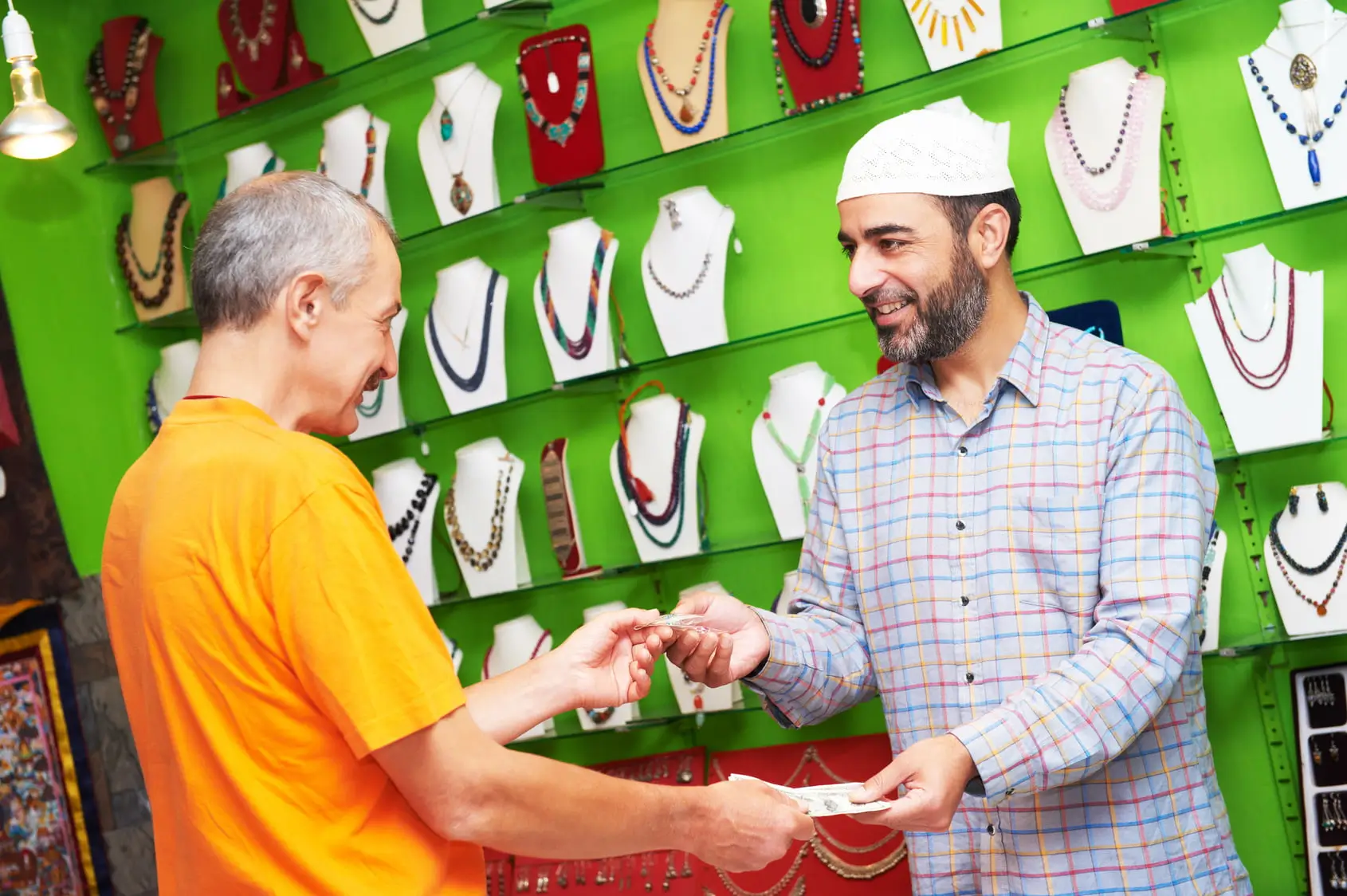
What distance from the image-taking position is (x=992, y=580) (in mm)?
2342

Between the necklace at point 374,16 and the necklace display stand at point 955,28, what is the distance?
4.83ft

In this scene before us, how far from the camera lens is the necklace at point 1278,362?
272cm

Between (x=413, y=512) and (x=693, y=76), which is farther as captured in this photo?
(x=413, y=512)

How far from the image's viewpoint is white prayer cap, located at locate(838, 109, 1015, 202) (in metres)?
2.47

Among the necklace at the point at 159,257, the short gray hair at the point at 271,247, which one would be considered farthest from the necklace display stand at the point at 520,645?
the short gray hair at the point at 271,247

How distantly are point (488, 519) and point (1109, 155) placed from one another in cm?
172

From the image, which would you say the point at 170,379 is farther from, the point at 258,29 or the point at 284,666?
the point at 284,666

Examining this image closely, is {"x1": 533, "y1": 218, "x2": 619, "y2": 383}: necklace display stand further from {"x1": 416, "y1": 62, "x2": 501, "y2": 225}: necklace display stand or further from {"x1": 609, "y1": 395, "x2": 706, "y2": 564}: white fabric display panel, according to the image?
{"x1": 416, "y1": 62, "x2": 501, "y2": 225}: necklace display stand

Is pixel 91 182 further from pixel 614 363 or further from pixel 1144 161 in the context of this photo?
pixel 1144 161

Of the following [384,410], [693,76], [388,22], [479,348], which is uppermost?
[388,22]

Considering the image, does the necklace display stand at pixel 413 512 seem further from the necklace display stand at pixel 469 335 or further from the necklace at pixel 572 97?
the necklace at pixel 572 97

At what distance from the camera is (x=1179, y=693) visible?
2.30m

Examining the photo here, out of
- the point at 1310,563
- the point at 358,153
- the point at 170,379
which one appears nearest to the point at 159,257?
the point at 170,379

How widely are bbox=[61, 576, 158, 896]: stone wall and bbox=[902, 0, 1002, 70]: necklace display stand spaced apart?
2.74 m
